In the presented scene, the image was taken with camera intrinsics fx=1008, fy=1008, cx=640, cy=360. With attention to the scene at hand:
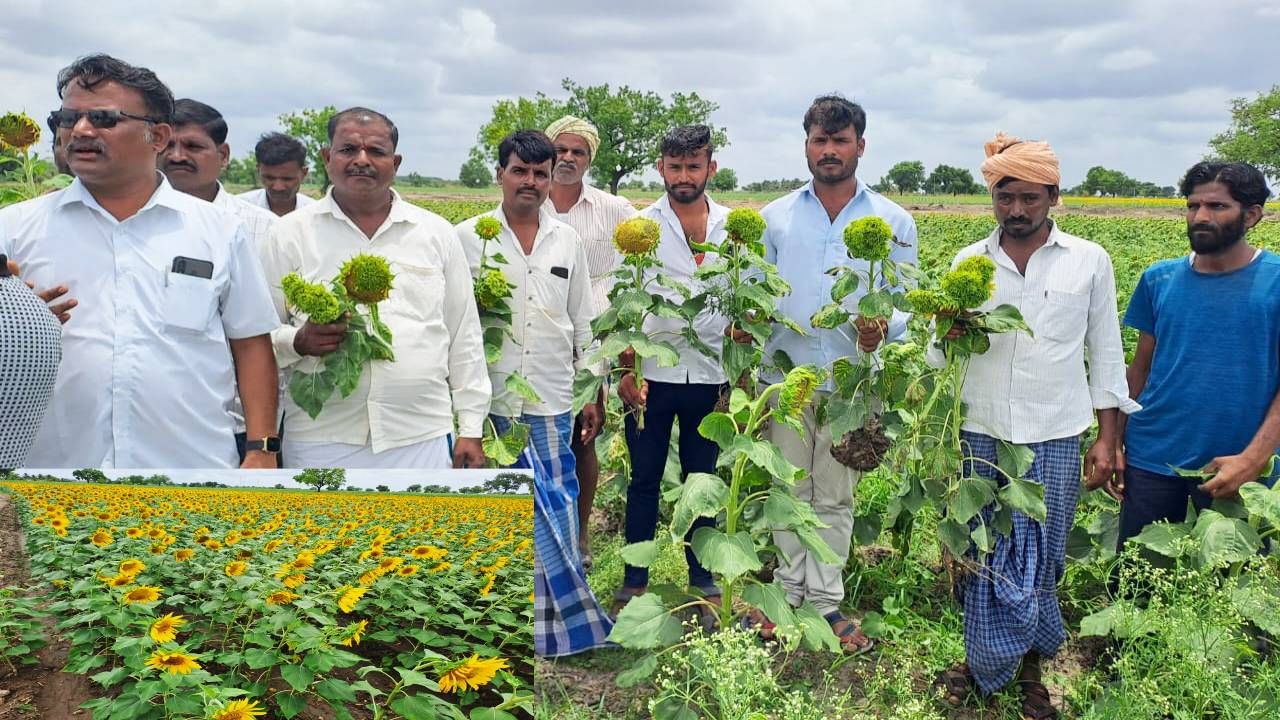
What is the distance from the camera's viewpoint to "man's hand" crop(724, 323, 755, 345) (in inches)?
148

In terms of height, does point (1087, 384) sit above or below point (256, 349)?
below

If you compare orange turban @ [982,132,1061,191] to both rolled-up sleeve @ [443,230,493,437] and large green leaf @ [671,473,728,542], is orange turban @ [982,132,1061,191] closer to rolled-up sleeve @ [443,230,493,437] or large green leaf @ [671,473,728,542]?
large green leaf @ [671,473,728,542]

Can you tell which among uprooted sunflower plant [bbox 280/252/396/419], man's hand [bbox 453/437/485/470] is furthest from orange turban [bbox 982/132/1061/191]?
uprooted sunflower plant [bbox 280/252/396/419]

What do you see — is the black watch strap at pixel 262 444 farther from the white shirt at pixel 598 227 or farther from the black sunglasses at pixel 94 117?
the white shirt at pixel 598 227

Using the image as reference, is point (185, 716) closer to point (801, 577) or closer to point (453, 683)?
point (453, 683)

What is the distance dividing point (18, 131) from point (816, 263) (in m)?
2.80

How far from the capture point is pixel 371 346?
2900 millimetres

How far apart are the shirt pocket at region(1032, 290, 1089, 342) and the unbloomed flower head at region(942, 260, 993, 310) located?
0.33 meters

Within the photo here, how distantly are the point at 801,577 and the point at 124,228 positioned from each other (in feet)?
9.19

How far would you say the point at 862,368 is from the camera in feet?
12.1

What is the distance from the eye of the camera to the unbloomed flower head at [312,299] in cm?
274

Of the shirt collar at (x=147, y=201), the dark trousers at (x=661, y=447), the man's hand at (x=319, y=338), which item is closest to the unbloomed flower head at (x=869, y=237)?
the dark trousers at (x=661, y=447)

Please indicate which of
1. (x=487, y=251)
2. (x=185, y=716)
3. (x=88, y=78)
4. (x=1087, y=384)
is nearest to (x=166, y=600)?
(x=185, y=716)

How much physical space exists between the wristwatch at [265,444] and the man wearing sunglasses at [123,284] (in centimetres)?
10
